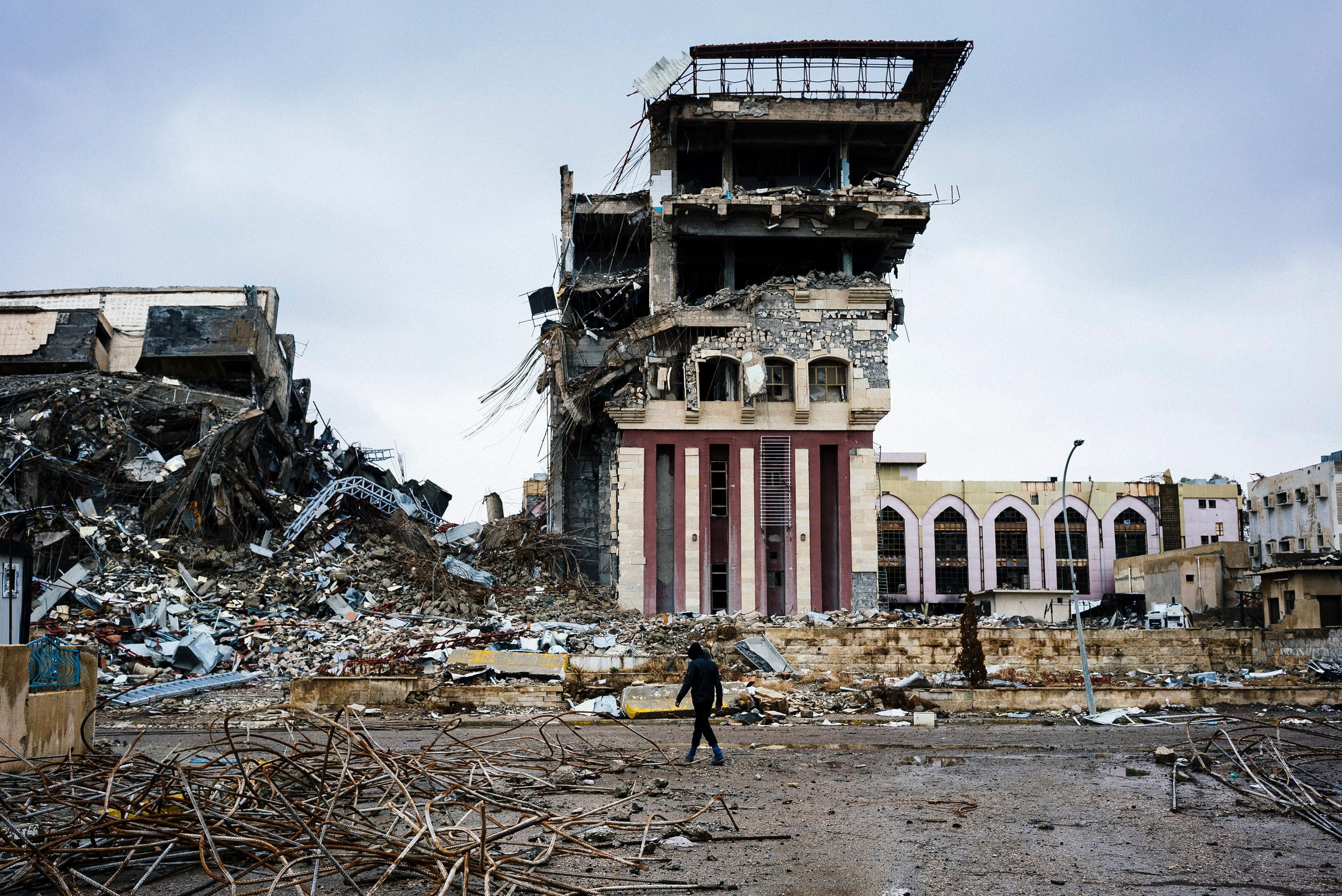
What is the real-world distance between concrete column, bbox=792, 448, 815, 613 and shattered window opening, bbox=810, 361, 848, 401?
2182 millimetres

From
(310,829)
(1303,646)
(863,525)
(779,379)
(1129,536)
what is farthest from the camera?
(1129,536)

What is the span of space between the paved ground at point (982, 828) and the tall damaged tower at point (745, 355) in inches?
825

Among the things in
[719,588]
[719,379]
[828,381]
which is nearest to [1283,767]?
[719,588]

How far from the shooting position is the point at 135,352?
39938 mm

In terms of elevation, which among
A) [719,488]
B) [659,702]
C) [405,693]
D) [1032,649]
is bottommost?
[659,702]

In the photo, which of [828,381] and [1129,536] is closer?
[828,381]

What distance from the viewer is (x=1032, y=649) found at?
2447 cm

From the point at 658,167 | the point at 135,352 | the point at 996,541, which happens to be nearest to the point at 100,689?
the point at 135,352

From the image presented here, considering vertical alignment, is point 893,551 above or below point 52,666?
above

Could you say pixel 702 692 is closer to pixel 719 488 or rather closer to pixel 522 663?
pixel 522 663

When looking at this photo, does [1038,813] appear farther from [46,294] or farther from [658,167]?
[46,294]

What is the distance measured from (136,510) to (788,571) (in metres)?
19.8

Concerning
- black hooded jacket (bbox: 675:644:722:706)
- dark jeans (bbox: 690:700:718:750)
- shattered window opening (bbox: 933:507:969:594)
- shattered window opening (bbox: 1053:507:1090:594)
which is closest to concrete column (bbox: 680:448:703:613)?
black hooded jacket (bbox: 675:644:722:706)

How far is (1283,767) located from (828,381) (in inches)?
1058
